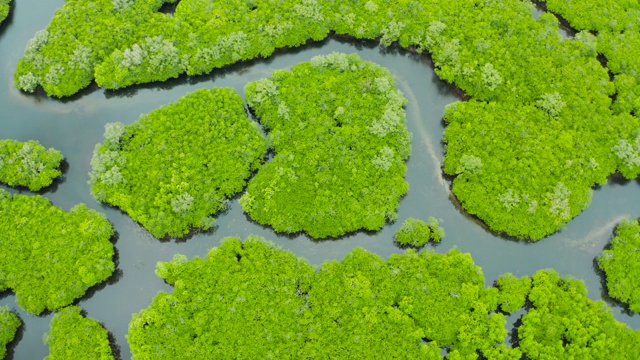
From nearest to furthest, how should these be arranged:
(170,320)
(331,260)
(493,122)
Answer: (170,320), (331,260), (493,122)

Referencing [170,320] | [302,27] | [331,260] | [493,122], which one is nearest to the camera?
[170,320]

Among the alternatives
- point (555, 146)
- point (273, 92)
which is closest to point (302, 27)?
point (273, 92)

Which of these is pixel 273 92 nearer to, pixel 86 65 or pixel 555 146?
pixel 86 65

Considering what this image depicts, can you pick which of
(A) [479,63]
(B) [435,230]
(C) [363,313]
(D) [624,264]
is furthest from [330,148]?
(D) [624,264]

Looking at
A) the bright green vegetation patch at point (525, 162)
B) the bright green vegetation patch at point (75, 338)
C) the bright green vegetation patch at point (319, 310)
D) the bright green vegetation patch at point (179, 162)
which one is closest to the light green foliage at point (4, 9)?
the bright green vegetation patch at point (179, 162)

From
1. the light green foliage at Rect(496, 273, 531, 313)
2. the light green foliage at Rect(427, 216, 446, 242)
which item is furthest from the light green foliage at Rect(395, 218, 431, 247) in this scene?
the light green foliage at Rect(496, 273, 531, 313)

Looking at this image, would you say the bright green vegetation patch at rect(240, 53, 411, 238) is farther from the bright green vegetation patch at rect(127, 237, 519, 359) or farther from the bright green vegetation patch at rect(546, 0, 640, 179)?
the bright green vegetation patch at rect(546, 0, 640, 179)

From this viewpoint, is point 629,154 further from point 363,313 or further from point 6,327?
point 6,327
